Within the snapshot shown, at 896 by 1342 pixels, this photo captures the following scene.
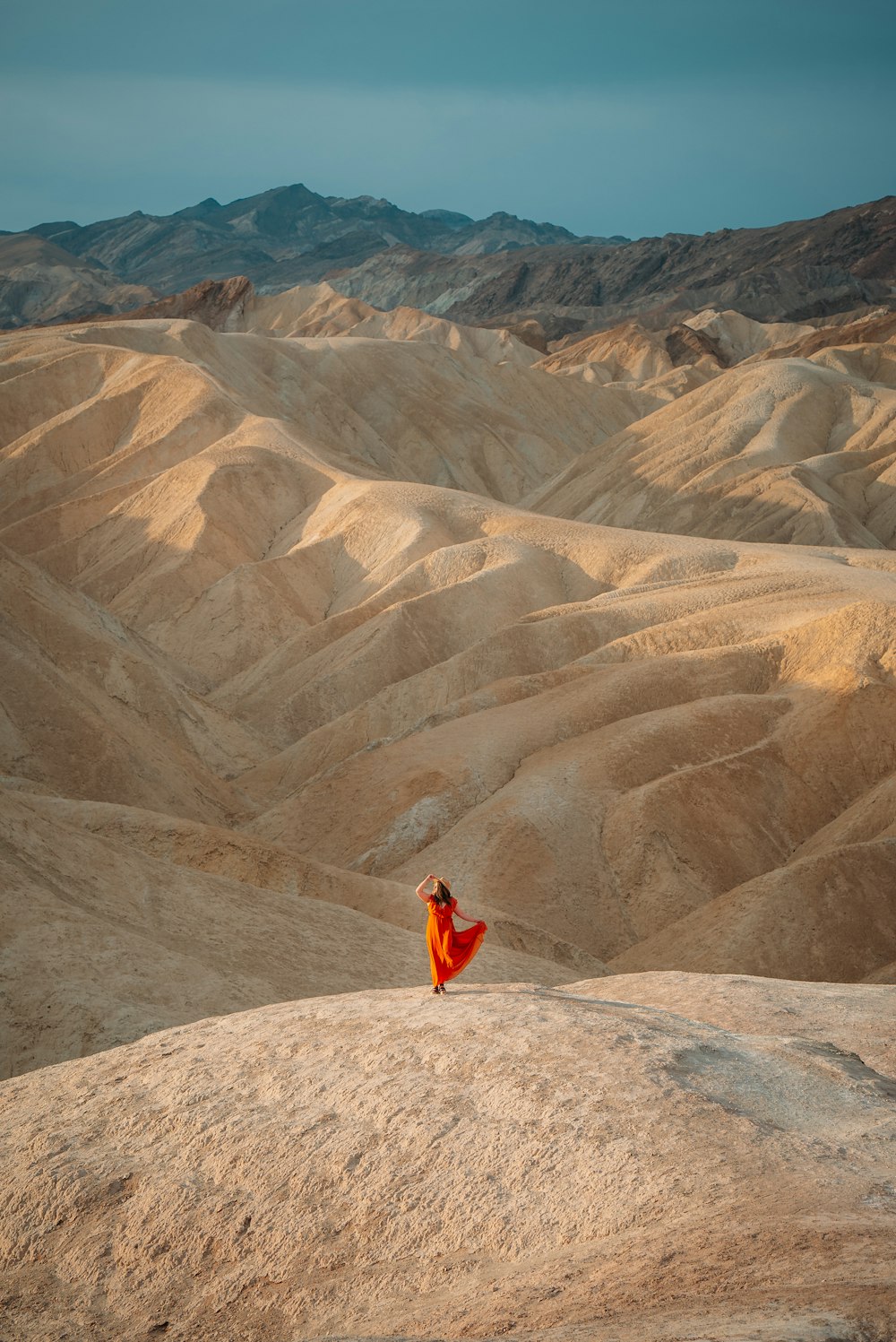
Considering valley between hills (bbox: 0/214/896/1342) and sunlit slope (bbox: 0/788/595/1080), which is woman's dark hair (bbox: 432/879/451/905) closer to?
valley between hills (bbox: 0/214/896/1342)

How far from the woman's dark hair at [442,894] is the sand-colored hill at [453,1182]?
0.91 meters

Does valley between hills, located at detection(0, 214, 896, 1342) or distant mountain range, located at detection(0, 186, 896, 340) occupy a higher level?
distant mountain range, located at detection(0, 186, 896, 340)

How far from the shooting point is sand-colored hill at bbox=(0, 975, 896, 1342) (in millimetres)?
7766

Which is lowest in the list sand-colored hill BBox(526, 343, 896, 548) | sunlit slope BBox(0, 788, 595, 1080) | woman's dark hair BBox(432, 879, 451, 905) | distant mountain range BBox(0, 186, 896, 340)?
sand-colored hill BBox(526, 343, 896, 548)

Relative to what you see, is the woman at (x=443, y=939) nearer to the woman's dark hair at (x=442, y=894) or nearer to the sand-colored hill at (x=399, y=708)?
the woman's dark hair at (x=442, y=894)

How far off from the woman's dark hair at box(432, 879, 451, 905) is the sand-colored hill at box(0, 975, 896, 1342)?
2.97 ft

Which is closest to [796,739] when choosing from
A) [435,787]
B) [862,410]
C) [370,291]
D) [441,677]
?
[435,787]

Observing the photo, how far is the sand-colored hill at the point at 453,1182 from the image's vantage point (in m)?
7.77

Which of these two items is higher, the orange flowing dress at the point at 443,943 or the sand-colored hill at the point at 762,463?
the orange flowing dress at the point at 443,943

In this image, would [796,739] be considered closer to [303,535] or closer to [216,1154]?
[216,1154]

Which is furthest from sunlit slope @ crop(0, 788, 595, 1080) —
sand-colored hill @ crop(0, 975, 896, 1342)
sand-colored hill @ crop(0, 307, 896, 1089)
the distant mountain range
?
the distant mountain range

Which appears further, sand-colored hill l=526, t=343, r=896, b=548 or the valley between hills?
sand-colored hill l=526, t=343, r=896, b=548

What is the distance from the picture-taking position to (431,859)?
101 ft

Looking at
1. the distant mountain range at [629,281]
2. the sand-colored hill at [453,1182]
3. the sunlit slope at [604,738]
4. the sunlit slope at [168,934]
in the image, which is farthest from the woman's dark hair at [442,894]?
the distant mountain range at [629,281]
